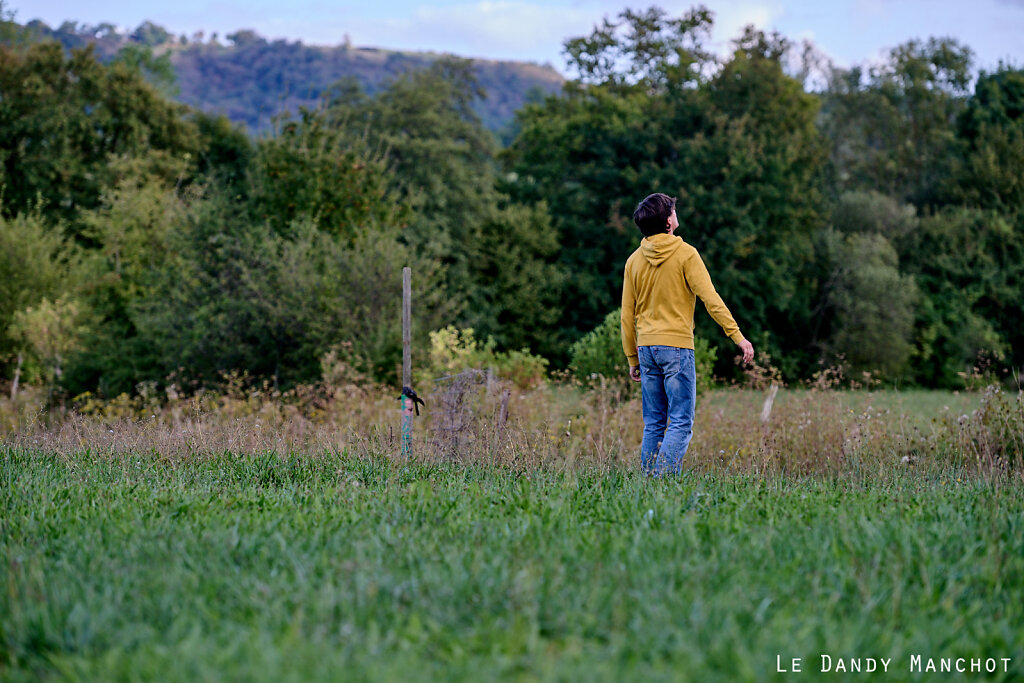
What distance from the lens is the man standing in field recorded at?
6051 mm

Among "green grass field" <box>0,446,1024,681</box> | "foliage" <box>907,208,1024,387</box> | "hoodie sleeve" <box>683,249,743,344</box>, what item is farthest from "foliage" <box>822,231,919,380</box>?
"green grass field" <box>0,446,1024,681</box>

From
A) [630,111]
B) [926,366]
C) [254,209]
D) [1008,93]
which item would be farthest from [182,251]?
[1008,93]

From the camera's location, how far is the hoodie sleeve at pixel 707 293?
5.89 metres

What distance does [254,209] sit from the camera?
1850 cm

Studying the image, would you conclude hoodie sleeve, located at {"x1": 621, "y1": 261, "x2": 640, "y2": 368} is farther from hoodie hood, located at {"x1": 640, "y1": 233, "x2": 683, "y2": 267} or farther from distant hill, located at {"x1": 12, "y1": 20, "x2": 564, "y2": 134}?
distant hill, located at {"x1": 12, "y1": 20, "x2": 564, "y2": 134}

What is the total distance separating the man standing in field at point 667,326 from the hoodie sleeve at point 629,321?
0.12 meters

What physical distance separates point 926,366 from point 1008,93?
12532mm

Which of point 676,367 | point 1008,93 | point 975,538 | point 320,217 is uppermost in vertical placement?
point 1008,93

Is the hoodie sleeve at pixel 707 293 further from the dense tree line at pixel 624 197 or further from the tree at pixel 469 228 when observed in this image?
the tree at pixel 469 228

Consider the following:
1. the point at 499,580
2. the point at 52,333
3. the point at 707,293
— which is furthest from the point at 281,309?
the point at 499,580

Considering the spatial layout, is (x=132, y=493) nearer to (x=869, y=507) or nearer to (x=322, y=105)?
(x=869, y=507)

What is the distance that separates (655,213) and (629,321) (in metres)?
0.92

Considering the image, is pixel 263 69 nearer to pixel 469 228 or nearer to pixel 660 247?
Result: pixel 469 228

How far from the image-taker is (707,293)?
19.5ft
